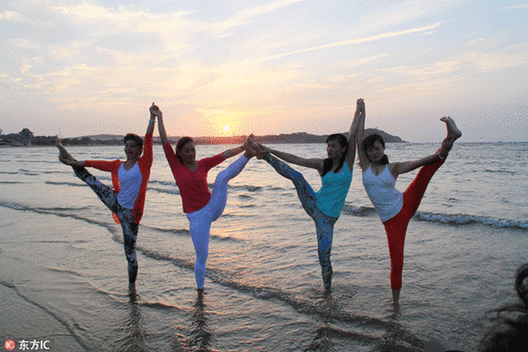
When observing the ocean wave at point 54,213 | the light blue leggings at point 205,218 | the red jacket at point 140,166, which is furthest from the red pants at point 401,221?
the ocean wave at point 54,213

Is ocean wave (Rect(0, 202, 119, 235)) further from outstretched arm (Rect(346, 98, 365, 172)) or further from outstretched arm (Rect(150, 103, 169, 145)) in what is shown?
outstretched arm (Rect(346, 98, 365, 172))

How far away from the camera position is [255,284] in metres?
5.67

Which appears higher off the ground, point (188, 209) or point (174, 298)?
point (188, 209)

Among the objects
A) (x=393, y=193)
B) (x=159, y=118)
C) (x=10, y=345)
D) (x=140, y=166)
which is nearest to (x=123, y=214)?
(x=140, y=166)

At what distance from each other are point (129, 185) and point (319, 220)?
298cm

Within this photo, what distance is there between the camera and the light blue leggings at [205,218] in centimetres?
489

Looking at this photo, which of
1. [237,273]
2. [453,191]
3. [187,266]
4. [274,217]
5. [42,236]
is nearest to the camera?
[237,273]

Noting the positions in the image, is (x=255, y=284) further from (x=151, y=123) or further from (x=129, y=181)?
(x=151, y=123)

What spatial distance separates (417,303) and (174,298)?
3.68m

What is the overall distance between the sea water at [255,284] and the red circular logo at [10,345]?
0.25ft

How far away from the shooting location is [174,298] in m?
5.18

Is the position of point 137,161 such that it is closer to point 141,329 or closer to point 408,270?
point 141,329

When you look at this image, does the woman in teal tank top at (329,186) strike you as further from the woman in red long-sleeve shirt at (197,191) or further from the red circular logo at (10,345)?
the red circular logo at (10,345)

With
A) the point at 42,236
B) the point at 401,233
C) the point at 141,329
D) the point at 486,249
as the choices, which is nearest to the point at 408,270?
the point at 401,233
